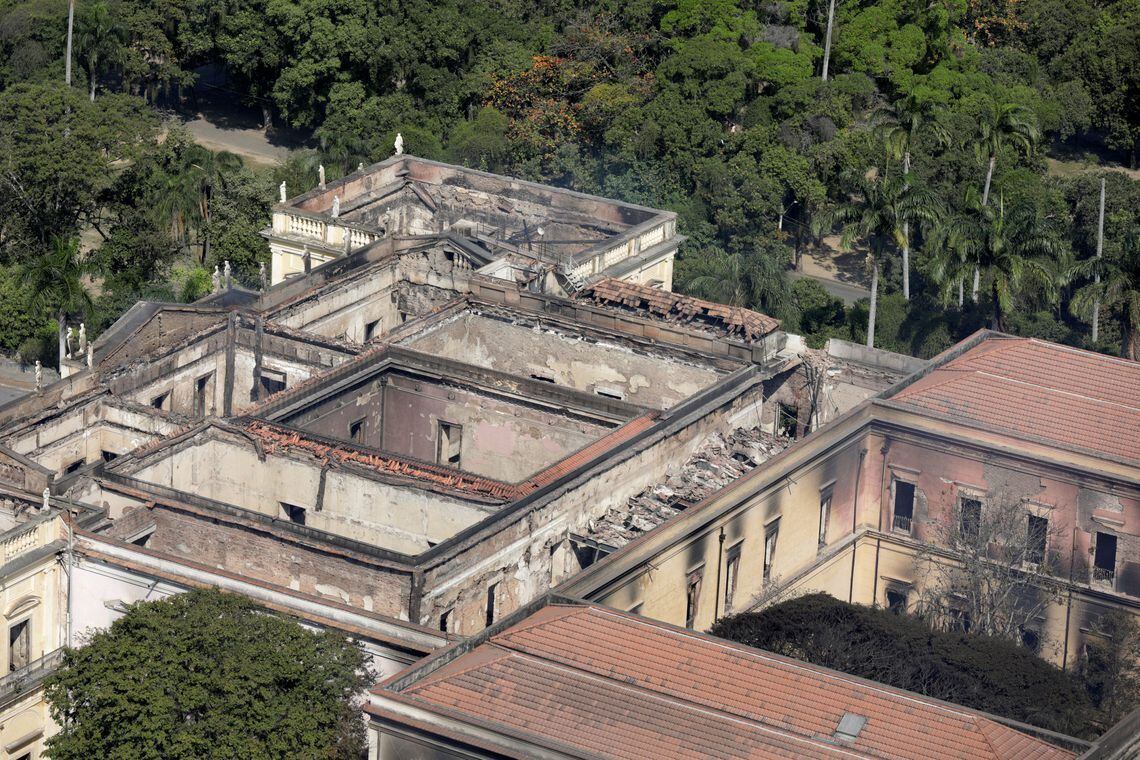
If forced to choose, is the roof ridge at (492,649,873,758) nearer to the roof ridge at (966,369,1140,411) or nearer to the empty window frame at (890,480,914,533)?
the empty window frame at (890,480,914,533)

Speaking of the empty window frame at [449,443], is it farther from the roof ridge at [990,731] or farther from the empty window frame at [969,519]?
the roof ridge at [990,731]

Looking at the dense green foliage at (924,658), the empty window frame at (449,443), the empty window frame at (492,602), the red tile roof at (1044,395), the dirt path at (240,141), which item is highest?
the red tile roof at (1044,395)

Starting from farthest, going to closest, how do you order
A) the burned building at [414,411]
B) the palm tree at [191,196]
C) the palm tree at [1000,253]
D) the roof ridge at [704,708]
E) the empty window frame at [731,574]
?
the palm tree at [191,196] → the palm tree at [1000,253] → the empty window frame at [731,574] → the burned building at [414,411] → the roof ridge at [704,708]

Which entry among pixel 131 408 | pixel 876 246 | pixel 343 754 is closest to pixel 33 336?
pixel 131 408

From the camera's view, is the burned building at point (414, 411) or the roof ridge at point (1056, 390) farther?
the roof ridge at point (1056, 390)

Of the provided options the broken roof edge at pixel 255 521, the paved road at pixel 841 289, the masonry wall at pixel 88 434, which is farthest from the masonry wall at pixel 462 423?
the paved road at pixel 841 289

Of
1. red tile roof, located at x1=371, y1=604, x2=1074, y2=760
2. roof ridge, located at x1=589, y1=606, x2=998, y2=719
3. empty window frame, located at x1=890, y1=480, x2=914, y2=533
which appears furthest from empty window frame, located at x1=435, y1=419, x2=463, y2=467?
red tile roof, located at x1=371, y1=604, x2=1074, y2=760
